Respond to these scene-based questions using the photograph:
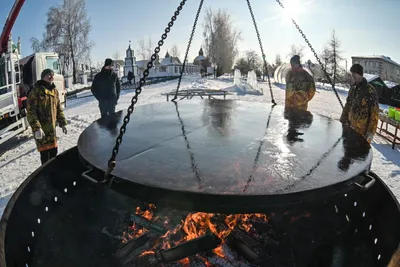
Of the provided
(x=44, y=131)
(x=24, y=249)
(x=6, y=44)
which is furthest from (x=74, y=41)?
(x=24, y=249)

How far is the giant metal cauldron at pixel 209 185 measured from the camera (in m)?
1.67

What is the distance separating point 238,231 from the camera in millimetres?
2666

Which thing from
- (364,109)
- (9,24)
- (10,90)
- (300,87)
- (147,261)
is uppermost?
(9,24)

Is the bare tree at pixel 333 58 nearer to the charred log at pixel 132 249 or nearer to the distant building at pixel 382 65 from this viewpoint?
the distant building at pixel 382 65

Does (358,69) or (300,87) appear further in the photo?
(300,87)

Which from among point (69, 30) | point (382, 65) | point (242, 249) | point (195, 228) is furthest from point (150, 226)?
point (382, 65)

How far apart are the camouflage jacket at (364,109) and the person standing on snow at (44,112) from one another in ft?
13.4

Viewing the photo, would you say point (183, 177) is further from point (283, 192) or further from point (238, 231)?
point (238, 231)

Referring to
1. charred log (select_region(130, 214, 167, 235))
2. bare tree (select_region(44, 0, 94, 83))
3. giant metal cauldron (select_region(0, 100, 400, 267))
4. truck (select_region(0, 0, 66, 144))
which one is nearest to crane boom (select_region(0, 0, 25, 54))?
truck (select_region(0, 0, 66, 144))

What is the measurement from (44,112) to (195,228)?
2.75 meters

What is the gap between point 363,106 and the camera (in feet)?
12.0

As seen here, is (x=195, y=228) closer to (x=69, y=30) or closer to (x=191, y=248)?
(x=191, y=248)

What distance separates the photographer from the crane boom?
6.79 metres

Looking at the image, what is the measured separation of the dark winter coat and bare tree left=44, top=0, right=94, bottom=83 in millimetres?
29488
